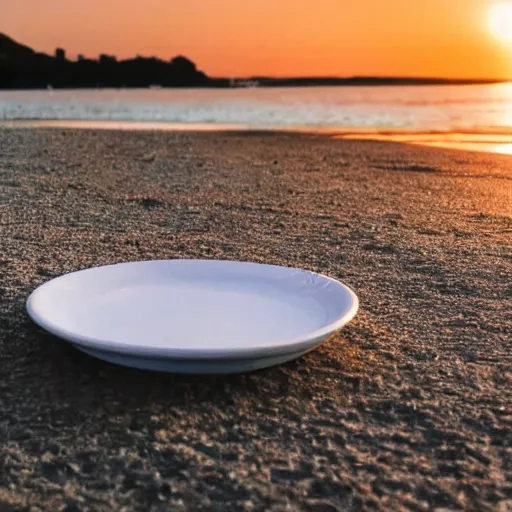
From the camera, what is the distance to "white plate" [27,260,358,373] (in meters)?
1.51

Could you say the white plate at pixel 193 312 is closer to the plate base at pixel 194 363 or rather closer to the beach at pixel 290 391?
the plate base at pixel 194 363

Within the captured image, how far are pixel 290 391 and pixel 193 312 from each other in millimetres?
355

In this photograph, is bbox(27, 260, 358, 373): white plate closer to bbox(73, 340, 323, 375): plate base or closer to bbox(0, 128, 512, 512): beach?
bbox(73, 340, 323, 375): plate base

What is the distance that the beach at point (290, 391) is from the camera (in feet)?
4.22

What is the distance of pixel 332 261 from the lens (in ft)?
9.81

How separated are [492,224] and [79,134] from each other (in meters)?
7.62

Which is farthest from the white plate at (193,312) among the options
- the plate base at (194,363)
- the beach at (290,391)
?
the beach at (290,391)

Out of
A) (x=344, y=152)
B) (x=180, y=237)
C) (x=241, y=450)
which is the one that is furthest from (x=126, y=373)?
(x=344, y=152)

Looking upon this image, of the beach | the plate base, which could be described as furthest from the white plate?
the beach

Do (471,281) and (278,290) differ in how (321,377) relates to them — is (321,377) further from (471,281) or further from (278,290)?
(471,281)

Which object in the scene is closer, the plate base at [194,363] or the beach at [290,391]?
the beach at [290,391]

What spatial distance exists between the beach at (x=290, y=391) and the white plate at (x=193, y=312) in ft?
0.36

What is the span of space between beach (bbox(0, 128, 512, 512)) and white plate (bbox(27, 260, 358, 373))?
0.36 ft

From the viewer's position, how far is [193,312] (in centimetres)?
184
